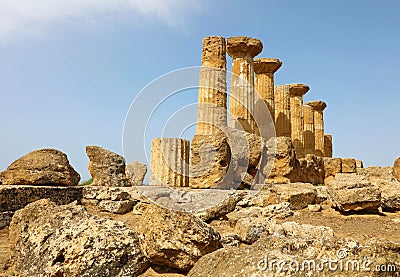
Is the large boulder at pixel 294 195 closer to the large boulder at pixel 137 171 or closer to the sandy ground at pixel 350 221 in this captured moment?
the sandy ground at pixel 350 221

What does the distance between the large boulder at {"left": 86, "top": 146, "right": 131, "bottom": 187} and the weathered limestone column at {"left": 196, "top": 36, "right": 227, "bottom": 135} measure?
189 inches

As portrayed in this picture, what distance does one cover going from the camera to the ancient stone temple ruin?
1016 cm

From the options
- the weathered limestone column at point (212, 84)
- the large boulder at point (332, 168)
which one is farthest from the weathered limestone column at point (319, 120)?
the weathered limestone column at point (212, 84)

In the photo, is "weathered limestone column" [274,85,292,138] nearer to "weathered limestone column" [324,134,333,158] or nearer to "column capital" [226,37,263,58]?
"column capital" [226,37,263,58]

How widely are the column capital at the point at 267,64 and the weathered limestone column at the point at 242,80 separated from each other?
2545 mm

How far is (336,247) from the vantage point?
2.84 metres

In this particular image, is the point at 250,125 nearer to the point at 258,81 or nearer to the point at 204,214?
the point at 258,81

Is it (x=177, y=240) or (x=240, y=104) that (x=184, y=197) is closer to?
(x=177, y=240)

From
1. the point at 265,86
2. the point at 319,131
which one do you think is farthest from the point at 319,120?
the point at 265,86

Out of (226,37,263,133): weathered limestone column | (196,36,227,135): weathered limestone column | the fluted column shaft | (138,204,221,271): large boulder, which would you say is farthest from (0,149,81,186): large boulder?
the fluted column shaft

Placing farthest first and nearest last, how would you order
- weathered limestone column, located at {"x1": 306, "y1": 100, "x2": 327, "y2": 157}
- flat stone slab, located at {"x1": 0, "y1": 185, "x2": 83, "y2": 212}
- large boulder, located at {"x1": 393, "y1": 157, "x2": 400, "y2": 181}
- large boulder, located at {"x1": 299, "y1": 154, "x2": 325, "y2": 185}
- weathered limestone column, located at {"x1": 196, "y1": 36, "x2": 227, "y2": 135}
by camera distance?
weathered limestone column, located at {"x1": 306, "y1": 100, "x2": 327, "y2": 157}, large boulder, located at {"x1": 393, "y1": 157, "x2": 400, "y2": 181}, large boulder, located at {"x1": 299, "y1": 154, "x2": 325, "y2": 185}, weathered limestone column, located at {"x1": 196, "y1": 36, "x2": 227, "y2": 135}, flat stone slab, located at {"x1": 0, "y1": 185, "x2": 83, "y2": 212}

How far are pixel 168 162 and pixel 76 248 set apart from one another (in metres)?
6.62

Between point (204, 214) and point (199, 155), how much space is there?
252 centimetres

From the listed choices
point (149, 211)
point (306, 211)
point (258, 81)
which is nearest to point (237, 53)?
point (258, 81)
